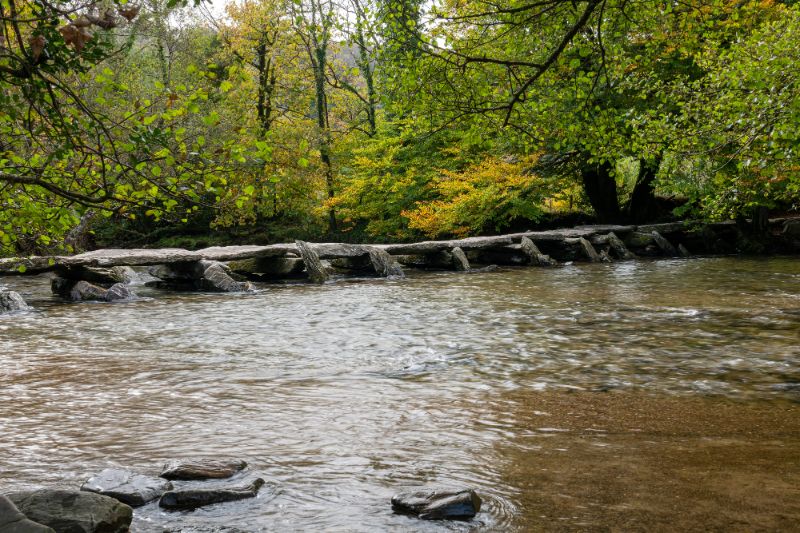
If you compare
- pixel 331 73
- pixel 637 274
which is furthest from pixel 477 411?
pixel 331 73

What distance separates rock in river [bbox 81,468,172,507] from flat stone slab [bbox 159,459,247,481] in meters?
0.13

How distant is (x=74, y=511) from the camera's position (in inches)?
131

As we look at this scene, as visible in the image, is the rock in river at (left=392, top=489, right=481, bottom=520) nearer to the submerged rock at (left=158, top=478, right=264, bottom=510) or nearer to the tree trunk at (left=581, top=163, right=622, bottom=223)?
the submerged rock at (left=158, top=478, right=264, bottom=510)

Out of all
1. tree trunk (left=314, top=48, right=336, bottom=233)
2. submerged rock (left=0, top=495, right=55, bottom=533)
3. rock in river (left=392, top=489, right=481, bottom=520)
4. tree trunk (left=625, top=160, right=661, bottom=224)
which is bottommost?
rock in river (left=392, top=489, right=481, bottom=520)

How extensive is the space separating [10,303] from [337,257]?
803 centimetres

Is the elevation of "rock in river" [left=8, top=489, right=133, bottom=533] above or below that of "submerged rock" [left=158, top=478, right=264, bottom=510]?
above

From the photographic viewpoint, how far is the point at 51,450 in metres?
4.82

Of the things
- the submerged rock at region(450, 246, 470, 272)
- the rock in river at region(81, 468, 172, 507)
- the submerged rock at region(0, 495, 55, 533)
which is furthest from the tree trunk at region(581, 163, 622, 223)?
the submerged rock at region(0, 495, 55, 533)

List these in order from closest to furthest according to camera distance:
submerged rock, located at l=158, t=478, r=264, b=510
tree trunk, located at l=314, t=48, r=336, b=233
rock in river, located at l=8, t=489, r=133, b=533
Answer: rock in river, located at l=8, t=489, r=133, b=533, submerged rock, located at l=158, t=478, r=264, b=510, tree trunk, located at l=314, t=48, r=336, b=233

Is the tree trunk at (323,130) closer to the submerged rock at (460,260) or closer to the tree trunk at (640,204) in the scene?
the submerged rock at (460,260)

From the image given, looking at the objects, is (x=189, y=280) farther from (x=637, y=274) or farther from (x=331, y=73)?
(x=331, y=73)

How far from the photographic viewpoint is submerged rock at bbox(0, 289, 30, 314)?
12.5m

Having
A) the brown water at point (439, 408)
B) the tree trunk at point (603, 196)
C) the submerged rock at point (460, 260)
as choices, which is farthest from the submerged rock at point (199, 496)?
the tree trunk at point (603, 196)

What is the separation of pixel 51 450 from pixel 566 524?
12.2 ft
